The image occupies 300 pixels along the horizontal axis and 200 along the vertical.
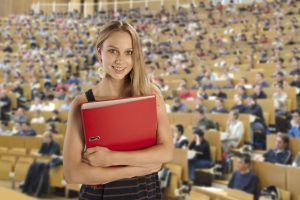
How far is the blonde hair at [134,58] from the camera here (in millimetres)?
822

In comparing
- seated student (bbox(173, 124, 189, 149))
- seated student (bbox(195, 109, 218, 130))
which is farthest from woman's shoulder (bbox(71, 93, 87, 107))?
seated student (bbox(195, 109, 218, 130))

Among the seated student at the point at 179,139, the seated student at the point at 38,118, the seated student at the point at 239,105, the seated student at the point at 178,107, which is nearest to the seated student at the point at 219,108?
the seated student at the point at 239,105

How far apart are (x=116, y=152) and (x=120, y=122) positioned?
2.2 inches

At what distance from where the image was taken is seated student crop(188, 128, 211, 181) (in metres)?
4.08

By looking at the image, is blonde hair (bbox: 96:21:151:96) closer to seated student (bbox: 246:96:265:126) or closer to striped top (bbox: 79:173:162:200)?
striped top (bbox: 79:173:162:200)

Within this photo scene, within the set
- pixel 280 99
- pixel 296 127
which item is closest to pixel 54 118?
pixel 280 99

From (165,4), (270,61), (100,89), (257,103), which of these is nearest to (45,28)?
(165,4)

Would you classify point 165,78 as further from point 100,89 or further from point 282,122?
point 100,89

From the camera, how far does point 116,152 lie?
785mm

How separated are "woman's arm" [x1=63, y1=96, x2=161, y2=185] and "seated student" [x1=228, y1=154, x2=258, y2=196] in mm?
2549

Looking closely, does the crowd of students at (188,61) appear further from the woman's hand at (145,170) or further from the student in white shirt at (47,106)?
the woman's hand at (145,170)

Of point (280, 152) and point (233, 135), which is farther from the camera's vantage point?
point (233, 135)

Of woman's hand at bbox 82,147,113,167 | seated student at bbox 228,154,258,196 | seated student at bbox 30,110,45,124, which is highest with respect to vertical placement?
woman's hand at bbox 82,147,113,167

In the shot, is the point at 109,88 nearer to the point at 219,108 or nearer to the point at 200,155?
the point at 200,155
